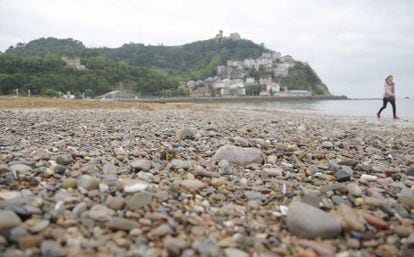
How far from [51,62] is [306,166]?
3499 inches

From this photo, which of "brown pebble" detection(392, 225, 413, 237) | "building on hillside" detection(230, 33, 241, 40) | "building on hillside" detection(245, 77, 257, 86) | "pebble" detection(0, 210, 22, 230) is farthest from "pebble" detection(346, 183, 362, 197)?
"building on hillside" detection(230, 33, 241, 40)

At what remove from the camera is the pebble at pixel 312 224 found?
5.49 feet

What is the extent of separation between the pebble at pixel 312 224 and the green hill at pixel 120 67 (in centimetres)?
6855

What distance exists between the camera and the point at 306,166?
10.7ft

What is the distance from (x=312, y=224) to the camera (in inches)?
66.8

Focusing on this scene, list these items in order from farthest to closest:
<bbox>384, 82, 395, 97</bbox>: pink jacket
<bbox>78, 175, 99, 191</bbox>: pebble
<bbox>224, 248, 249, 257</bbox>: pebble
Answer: <bbox>384, 82, 395, 97</bbox>: pink jacket < <bbox>78, 175, 99, 191</bbox>: pebble < <bbox>224, 248, 249, 257</bbox>: pebble

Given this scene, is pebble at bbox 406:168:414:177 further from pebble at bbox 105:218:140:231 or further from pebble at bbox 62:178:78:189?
pebble at bbox 62:178:78:189

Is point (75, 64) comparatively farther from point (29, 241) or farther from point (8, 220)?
point (29, 241)

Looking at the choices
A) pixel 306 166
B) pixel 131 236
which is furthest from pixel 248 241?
pixel 306 166

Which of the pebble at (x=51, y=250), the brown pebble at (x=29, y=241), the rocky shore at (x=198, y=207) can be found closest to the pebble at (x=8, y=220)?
the rocky shore at (x=198, y=207)

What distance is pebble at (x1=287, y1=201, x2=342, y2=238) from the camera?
5.49 feet

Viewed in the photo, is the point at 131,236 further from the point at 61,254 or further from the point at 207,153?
the point at 207,153

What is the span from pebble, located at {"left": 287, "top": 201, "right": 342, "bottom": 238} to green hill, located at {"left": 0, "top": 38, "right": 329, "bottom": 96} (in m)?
68.6

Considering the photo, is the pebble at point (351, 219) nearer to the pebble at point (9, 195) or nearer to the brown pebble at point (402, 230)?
the brown pebble at point (402, 230)
